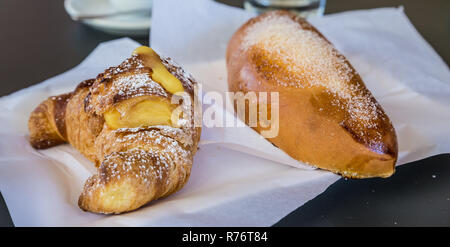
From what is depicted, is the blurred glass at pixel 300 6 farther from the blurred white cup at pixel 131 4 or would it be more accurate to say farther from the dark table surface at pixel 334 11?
the blurred white cup at pixel 131 4

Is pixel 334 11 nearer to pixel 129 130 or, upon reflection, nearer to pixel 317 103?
pixel 317 103

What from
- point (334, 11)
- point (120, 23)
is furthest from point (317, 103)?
point (334, 11)

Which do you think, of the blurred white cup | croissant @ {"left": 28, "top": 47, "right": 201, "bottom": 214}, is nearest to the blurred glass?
the blurred white cup

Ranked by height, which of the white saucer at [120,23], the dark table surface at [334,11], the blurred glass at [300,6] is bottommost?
the dark table surface at [334,11]

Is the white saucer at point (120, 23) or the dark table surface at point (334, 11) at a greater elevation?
the white saucer at point (120, 23)

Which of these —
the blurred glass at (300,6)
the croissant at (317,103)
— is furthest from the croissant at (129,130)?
the blurred glass at (300,6)
